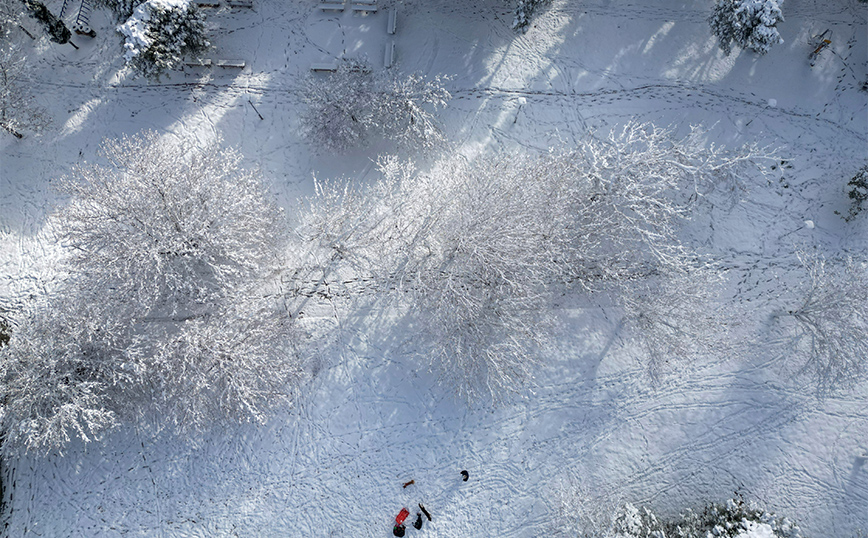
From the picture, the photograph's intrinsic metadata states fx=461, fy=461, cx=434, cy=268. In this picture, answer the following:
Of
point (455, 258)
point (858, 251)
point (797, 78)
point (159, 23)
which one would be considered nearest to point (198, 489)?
point (455, 258)

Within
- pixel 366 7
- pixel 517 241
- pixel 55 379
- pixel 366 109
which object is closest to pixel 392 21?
pixel 366 7

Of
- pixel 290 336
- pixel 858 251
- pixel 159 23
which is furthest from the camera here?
pixel 858 251

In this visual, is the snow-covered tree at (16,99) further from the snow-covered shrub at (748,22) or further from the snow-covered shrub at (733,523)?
the snow-covered shrub at (733,523)

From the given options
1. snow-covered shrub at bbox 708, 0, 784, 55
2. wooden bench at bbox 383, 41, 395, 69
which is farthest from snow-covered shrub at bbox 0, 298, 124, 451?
snow-covered shrub at bbox 708, 0, 784, 55

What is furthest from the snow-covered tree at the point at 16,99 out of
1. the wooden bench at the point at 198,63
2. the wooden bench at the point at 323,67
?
the wooden bench at the point at 323,67

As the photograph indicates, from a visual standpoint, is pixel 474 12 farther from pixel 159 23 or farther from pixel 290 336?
pixel 290 336

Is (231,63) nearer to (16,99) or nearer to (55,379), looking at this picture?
(16,99)

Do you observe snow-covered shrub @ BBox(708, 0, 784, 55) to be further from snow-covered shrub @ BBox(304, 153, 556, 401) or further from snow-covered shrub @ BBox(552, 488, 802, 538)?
snow-covered shrub @ BBox(552, 488, 802, 538)
